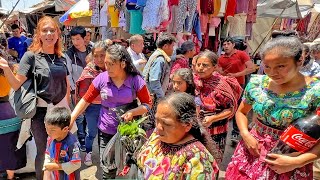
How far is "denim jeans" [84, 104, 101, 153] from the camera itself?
4.19 m

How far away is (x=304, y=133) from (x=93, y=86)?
1918 millimetres

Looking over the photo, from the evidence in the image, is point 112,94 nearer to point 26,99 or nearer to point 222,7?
point 26,99

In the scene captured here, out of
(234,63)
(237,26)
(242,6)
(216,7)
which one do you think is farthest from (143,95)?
(237,26)

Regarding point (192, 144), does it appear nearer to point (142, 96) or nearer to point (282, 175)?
point (282, 175)

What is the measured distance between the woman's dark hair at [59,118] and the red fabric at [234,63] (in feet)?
10.9

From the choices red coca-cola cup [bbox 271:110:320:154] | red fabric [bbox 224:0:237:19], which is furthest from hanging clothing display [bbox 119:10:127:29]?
red coca-cola cup [bbox 271:110:320:154]

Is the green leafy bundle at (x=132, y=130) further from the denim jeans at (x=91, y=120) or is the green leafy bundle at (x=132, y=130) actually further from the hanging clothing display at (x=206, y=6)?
the hanging clothing display at (x=206, y=6)

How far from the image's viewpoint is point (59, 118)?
8.93 ft

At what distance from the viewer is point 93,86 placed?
10.0 feet

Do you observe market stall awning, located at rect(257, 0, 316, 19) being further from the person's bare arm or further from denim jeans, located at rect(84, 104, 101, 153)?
the person's bare arm

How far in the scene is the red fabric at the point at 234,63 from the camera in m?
5.49

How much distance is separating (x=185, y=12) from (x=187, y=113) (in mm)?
4381

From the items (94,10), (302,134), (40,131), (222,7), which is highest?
(222,7)

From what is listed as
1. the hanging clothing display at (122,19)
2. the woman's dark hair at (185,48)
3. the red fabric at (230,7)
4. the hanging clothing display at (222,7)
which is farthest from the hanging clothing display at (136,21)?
the red fabric at (230,7)
